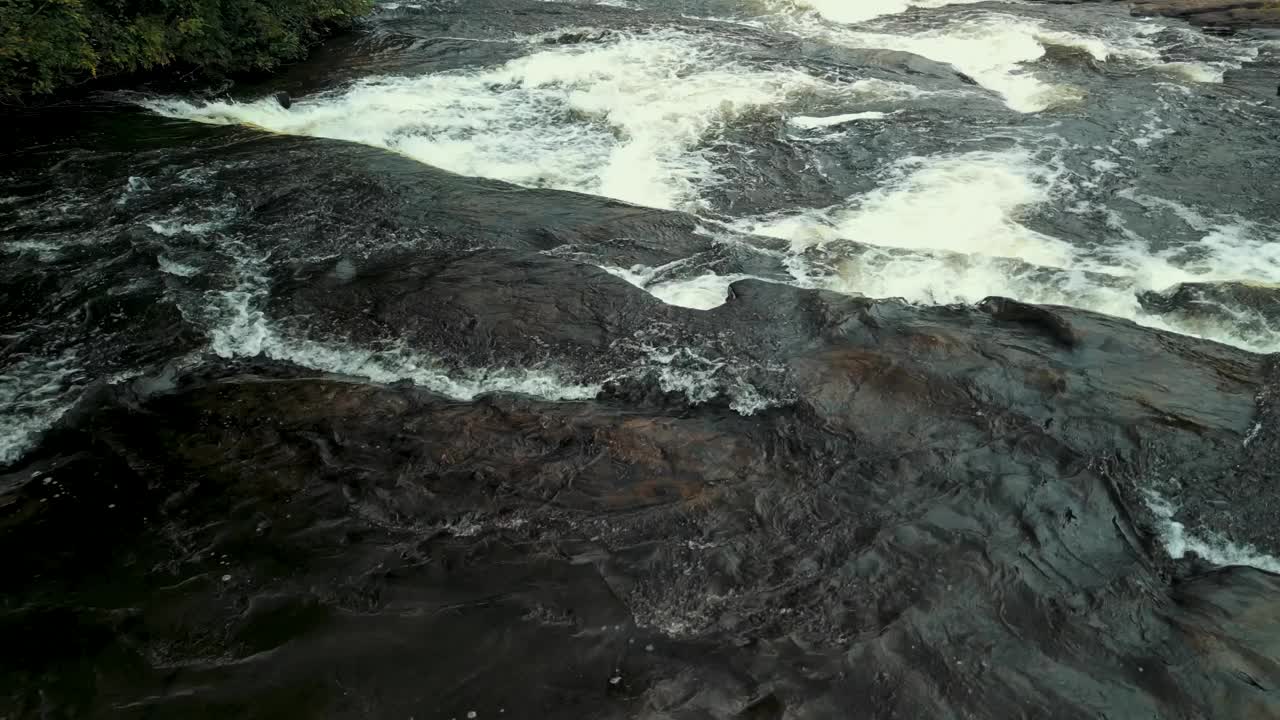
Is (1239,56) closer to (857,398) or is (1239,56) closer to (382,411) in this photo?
(857,398)

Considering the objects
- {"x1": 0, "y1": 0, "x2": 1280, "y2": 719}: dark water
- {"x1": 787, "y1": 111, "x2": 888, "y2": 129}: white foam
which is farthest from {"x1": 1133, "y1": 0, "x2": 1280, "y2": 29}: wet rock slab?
{"x1": 787, "y1": 111, "x2": 888, "y2": 129}: white foam

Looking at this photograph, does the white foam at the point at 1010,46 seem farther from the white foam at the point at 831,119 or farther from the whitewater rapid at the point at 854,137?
the white foam at the point at 831,119

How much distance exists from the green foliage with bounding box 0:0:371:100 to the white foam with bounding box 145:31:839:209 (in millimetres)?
988

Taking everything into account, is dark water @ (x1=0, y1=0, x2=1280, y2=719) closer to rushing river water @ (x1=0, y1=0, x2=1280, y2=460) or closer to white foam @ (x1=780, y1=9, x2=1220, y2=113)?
rushing river water @ (x1=0, y1=0, x2=1280, y2=460)

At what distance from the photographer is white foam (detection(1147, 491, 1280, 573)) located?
456 cm

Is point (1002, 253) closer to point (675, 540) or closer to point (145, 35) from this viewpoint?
point (675, 540)

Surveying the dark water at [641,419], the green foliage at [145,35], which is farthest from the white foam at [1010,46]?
the green foliage at [145,35]

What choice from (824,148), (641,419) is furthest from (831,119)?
(641,419)

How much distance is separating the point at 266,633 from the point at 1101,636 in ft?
15.3

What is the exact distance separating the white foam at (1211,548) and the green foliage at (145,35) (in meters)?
13.4

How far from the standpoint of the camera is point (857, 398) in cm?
558

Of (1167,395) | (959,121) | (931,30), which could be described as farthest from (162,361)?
(931,30)

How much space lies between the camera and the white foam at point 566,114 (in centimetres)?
959

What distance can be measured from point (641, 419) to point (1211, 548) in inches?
148
